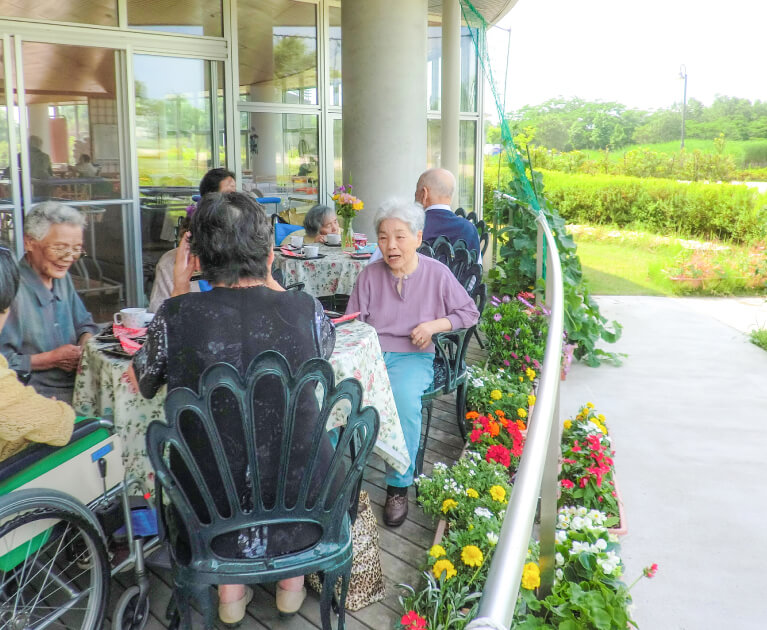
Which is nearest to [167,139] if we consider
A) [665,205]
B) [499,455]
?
[499,455]

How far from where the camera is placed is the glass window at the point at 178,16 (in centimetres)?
611

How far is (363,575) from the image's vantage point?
2.25 meters

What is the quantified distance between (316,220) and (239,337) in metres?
3.62

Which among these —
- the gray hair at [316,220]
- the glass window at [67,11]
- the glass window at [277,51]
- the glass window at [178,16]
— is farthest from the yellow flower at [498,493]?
the glass window at [277,51]

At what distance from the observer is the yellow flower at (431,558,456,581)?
2.11 metres

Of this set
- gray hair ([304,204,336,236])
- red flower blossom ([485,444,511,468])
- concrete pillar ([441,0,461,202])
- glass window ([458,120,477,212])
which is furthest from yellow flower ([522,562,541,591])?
glass window ([458,120,477,212])

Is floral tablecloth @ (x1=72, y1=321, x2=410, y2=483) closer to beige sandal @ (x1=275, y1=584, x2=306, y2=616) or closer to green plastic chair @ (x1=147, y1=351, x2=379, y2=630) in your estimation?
green plastic chair @ (x1=147, y1=351, x2=379, y2=630)

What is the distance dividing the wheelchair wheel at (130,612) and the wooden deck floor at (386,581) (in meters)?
0.08

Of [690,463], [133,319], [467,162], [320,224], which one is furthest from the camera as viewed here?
[467,162]

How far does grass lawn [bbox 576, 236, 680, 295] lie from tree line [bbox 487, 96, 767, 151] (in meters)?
11.2

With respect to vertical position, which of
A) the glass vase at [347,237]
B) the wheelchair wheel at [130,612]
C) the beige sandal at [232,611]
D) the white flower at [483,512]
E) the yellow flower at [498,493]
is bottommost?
the beige sandal at [232,611]

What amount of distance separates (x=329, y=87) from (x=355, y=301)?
5.10m

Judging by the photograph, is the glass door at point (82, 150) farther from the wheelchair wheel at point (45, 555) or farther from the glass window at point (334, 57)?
the wheelchair wheel at point (45, 555)

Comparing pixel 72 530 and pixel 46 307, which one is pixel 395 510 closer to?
pixel 72 530
